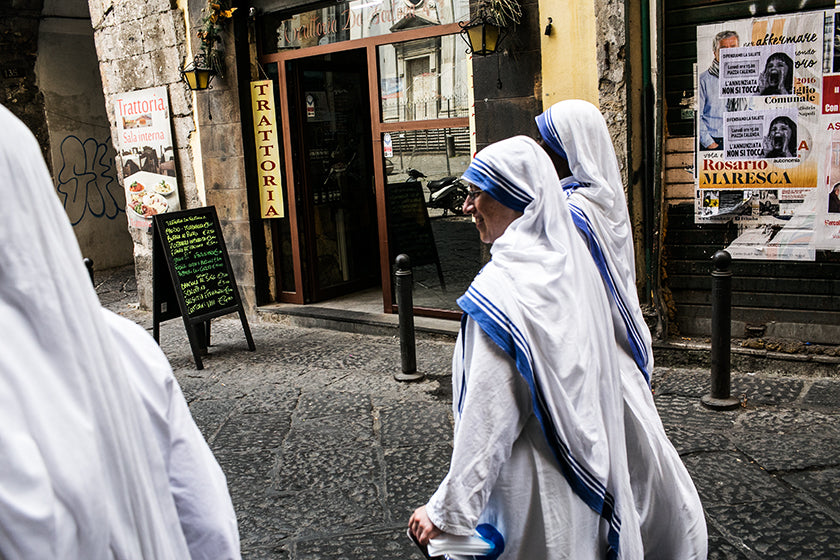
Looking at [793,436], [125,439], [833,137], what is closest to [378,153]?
[833,137]

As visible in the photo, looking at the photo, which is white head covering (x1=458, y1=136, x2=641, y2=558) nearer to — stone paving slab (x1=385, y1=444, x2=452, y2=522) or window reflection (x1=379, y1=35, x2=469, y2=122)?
stone paving slab (x1=385, y1=444, x2=452, y2=522)

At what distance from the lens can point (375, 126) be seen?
300 inches

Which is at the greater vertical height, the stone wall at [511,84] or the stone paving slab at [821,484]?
the stone wall at [511,84]

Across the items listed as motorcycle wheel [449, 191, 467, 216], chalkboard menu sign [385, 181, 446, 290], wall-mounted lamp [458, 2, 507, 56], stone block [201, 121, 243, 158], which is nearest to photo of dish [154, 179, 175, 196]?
stone block [201, 121, 243, 158]

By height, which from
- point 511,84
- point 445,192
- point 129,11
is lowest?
point 445,192

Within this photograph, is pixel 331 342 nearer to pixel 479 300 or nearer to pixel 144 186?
pixel 144 186

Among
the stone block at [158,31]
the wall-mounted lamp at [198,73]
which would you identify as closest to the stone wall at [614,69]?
the wall-mounted lamp at [198,73]

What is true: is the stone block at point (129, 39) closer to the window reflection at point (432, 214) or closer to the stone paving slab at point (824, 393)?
the window reflection at point (432, 214)

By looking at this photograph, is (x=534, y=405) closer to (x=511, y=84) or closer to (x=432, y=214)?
(x=511, y=84)

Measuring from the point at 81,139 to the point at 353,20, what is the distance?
263 inches

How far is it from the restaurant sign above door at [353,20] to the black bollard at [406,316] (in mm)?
2322

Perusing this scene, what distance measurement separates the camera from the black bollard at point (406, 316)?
5.93 metres

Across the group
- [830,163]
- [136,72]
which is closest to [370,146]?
[136,72]

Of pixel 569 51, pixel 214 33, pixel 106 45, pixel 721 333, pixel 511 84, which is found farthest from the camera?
pixel 106 45
